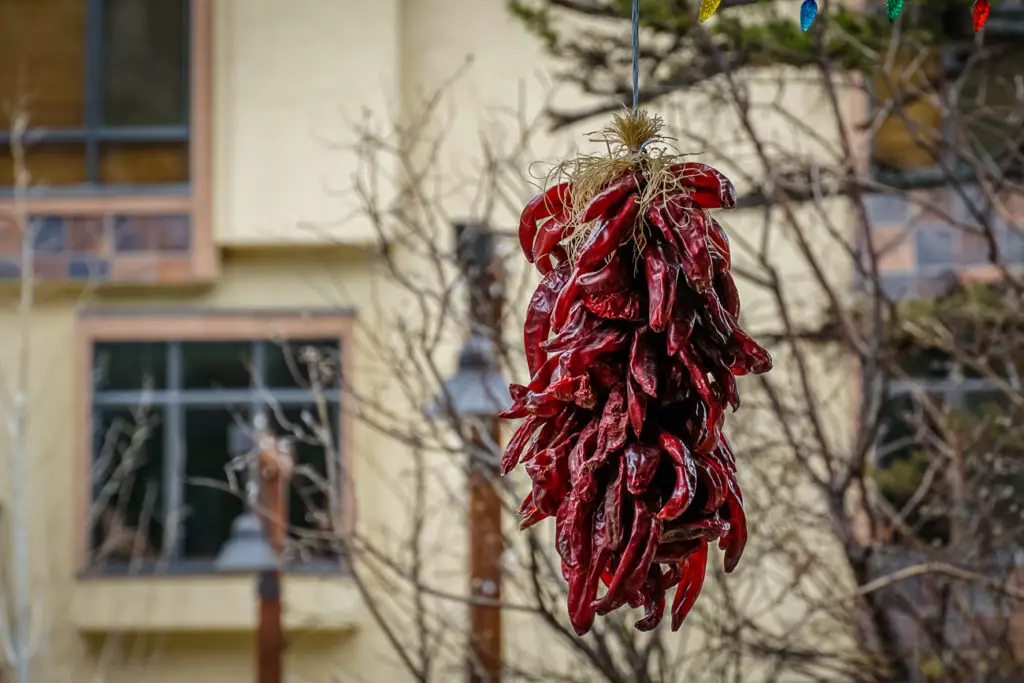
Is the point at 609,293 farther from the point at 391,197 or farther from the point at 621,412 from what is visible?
the point at 391,197

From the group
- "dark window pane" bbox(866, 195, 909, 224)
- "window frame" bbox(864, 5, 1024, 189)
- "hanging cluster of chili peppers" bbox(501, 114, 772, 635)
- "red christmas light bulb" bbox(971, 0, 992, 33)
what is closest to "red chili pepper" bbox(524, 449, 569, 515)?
"hanging cluster of chili peppers" bbox(501, 114, 772, 635)

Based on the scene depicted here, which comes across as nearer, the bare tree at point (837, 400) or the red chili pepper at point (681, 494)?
the red chili pepper at point (681, 494)

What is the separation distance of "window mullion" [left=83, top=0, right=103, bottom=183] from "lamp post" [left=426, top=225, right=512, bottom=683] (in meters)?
5.33

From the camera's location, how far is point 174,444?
881cm

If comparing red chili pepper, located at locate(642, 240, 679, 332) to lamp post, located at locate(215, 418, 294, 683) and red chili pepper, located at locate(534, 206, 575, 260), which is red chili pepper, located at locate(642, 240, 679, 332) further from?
lamp post, located at locate(215, 418, 294, 683)

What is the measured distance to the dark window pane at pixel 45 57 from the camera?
906 centimetres

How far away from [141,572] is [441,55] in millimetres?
4092

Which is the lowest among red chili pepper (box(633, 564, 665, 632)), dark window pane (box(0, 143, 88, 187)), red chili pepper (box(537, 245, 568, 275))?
red chili pepper (box(633, 564, 665, 632))

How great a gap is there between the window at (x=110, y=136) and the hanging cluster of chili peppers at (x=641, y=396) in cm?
767

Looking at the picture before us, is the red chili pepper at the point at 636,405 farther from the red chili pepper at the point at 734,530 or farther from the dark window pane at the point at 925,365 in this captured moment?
the dark window pane at the point at 925,365

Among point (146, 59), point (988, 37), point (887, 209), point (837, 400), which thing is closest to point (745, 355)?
point (988, 37)

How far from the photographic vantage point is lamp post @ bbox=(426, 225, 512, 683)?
3994 mm

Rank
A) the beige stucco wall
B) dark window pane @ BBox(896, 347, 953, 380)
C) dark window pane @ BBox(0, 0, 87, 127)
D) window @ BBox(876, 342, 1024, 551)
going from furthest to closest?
dark window pane @ BBox(0, 0, 87, 127)
the beige stucco wall
dark window pane @ BBox(896, 347, 953, 380)
window @ BBox(876, 342, 1024, 551)

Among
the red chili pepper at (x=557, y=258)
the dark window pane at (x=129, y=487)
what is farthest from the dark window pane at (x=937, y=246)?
the red chili pepper at (x=557, y=258)
